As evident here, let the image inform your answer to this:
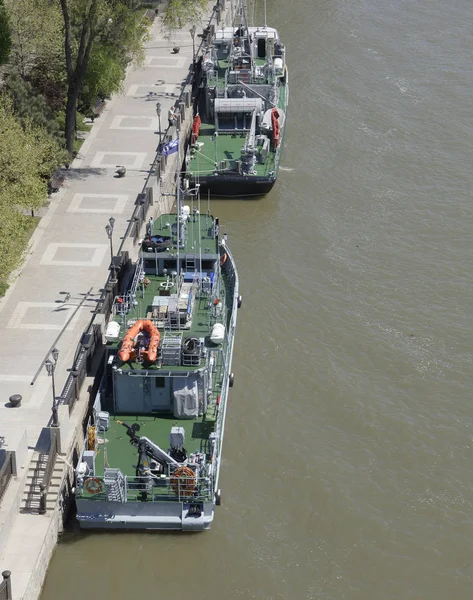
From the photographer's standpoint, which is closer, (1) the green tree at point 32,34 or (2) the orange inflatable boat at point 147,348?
(2) the orange inflatable boat at point 147,348

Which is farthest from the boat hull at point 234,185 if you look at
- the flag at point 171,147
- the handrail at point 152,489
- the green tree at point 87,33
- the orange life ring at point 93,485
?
the orange life ring at point 93,485

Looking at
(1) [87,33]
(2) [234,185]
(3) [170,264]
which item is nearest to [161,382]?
(3) [170,264]

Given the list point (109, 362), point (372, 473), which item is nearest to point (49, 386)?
point (109, 362)

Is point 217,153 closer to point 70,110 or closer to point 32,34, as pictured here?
point 70,110

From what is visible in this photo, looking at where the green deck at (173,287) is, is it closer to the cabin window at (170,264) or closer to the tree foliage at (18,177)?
the cabin window at (170,264)

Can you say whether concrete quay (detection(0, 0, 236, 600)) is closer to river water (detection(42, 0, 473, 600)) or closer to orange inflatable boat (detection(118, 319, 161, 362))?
river water (detection(42, 0, 473, 600))

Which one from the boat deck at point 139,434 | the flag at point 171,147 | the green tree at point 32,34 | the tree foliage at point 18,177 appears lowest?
the boat deck at point 139,434

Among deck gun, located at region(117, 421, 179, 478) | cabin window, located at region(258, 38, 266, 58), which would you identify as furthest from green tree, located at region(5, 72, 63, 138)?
deck gun, located at region(117, 421, 179, 478)
